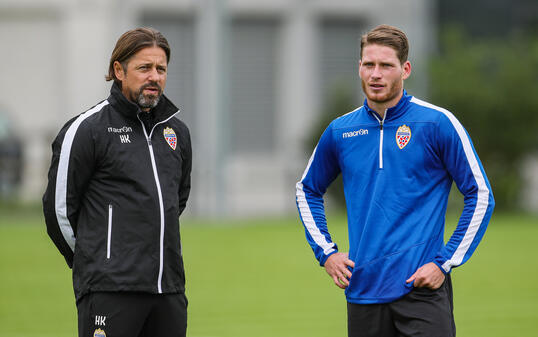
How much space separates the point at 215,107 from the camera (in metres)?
23.6

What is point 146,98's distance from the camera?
14.1ft

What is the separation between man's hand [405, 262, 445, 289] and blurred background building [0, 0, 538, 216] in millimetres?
25114

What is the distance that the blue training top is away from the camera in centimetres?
431

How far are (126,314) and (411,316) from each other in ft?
3.94

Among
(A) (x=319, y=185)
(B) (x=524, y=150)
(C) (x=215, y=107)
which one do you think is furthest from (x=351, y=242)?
(B) (x=524, y=150)

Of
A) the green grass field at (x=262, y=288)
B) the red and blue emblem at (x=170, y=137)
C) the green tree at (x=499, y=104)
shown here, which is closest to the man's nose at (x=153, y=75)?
the red and blue emblem at (x=170, y=137)

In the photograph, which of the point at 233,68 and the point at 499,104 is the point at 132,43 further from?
the point at 233,68

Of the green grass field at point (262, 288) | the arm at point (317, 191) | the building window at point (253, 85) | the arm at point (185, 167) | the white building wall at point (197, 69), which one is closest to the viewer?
the arm at point (185, 167)

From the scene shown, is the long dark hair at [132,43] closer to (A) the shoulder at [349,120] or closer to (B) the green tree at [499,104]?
(A) the shoulder at [349,120]

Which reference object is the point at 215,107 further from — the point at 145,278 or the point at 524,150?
the point at 145,278

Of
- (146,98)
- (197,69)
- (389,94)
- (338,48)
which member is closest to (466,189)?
(389,94)

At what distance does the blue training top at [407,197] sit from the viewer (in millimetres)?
4309

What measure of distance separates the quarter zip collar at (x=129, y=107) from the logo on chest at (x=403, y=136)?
1.01 m

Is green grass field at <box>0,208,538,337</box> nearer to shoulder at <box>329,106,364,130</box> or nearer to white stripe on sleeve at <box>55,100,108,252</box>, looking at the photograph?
shoulder at <box>329,106,364,130</box>
